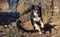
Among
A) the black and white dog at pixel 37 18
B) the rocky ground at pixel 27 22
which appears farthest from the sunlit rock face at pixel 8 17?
the black and white dog at pixel 37 18

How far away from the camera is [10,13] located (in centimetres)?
916

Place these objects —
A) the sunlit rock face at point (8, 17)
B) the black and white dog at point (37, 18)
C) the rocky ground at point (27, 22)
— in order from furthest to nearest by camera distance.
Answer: the sunlit rock face at point (8, 17), the black and white dog at point (37, 18), the rocky ground at point (27, 22)

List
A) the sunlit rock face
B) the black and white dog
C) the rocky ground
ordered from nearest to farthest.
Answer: the rocky ground
the black and white dog
the sunlit rock face

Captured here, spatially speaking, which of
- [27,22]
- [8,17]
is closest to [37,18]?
[27,22]

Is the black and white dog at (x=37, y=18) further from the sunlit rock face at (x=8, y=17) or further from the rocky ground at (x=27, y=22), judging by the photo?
the sunlit rock face at (x=8, y=17)

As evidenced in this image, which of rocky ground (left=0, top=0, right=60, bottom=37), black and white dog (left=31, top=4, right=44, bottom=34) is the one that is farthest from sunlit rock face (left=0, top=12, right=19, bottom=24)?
black and white dog (left=31, top=4, right=44, bottom=34)

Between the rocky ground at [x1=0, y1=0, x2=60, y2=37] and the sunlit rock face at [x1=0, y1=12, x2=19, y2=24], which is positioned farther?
the sunlit rock face at [x1=0, y1=12, x2=19, y2=24]

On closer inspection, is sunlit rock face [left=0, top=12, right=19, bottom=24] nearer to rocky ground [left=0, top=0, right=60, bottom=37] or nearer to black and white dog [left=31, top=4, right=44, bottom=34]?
rocky ground [left=0, top=0, right=60, bottom=37]

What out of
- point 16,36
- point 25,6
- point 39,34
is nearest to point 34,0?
point 25,6

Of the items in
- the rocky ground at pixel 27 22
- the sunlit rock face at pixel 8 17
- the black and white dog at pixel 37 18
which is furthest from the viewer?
the sunlit rock face at pixel 8 17

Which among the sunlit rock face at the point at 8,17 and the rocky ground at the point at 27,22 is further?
the sunlit rock face at the point at 8,17

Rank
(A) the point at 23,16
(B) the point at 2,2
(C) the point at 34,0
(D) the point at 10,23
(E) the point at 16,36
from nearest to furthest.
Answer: (E) the point at 16,36 → (D) the point at 10,23 → (A) the point at 23,16 → (C) the point at 34,0 → (B) the point at 2,2

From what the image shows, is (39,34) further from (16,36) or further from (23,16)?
(23,16)

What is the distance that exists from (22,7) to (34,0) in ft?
1.76
